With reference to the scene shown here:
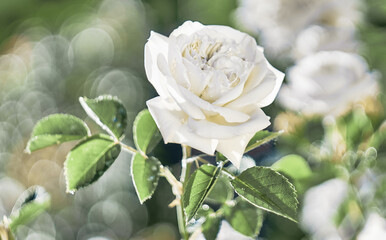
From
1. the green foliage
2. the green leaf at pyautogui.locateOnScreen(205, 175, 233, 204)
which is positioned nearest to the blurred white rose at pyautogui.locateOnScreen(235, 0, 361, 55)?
the green foliage

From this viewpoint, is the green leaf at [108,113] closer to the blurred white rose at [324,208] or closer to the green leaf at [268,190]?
the green leaf at [268,190]

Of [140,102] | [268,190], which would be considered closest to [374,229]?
[268,190]

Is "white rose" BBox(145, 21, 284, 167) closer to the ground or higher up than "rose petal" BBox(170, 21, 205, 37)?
closer to the ground

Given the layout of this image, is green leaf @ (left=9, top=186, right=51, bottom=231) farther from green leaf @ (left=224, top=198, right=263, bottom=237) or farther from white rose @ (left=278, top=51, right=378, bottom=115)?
white rose @ (left=278, top=51, right=378, bottom=115)

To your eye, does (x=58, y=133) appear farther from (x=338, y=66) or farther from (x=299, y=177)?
(x=338, y=66)

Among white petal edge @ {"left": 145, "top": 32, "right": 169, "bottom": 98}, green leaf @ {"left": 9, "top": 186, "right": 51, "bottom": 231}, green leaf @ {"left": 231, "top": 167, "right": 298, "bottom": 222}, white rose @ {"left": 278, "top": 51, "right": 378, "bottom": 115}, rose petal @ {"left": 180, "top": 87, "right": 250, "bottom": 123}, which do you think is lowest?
white rose @ {"left": 278, "top": 51, "right": 378, "bottom": 115}

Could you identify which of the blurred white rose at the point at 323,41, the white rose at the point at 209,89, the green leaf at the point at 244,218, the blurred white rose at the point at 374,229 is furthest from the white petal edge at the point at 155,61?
the blurred white rose at the point at 323,41

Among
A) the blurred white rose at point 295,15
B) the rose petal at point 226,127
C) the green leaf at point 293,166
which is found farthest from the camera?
the blurred white rose at point 295,15

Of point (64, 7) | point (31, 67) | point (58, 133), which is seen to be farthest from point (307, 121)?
point (31, 67)
